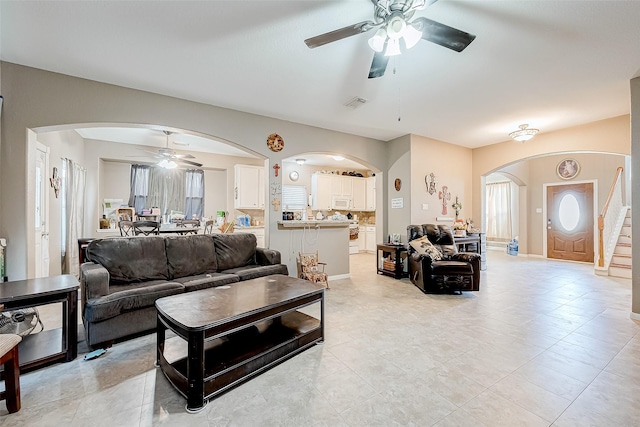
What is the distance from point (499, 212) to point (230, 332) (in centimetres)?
986

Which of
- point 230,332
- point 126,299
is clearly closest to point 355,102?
point 230,332

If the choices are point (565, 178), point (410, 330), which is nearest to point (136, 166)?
point (410, 330)

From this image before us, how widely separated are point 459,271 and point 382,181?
2.55 m

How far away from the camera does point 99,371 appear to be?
2.12 m

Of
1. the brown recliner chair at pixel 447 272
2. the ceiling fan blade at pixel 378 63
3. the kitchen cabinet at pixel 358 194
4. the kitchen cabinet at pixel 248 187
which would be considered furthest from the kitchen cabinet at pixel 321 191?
the ceiling fan blade at pixel 378 63

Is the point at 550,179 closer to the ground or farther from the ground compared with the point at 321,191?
farther from the ground

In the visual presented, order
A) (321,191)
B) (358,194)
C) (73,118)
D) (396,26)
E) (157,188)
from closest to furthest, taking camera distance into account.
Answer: (396,26)
(73,118)
(157,188)
(321,191)
(358,194)

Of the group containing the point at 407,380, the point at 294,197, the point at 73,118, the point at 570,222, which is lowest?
the point at 407,380

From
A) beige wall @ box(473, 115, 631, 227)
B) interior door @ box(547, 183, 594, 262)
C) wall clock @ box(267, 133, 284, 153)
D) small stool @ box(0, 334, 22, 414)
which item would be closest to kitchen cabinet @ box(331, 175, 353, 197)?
beige wall @ box(473, 115, 631, 227)

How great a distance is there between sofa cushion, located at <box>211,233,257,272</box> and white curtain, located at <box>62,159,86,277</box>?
2.87m

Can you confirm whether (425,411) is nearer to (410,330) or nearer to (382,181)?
(410,330)

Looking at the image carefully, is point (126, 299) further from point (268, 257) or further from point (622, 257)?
point (622, 257)

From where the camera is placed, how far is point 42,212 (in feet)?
12.7

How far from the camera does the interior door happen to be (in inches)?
272
